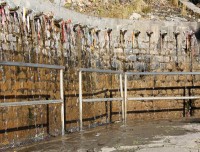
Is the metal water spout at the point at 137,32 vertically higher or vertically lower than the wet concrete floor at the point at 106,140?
higher

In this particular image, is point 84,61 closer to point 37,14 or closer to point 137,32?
point 37,14

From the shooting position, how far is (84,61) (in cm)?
991

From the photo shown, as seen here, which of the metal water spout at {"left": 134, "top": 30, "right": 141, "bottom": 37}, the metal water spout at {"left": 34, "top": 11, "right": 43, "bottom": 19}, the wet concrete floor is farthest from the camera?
the metal water spout at {"left": 134, "top": 30, "right": 141, "bottom": 37}

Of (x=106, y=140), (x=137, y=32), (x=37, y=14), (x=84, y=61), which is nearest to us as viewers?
(x=106, y=140)

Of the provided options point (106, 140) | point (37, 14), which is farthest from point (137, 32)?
point (106, 140)

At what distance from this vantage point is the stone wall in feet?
22.2

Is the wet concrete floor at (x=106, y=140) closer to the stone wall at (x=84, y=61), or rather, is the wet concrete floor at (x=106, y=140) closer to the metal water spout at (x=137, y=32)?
the stone wall at (x=84, y=61)

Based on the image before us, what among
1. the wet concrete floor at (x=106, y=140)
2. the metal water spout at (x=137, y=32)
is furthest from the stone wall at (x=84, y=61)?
the wet concrete floor at (x=106, y=140)

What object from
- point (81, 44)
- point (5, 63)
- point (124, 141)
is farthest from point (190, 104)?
point (5, 63)

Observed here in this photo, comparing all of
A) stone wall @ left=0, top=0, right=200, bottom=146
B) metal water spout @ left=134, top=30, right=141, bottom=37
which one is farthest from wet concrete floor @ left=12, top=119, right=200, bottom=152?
metal water spout @ left=134, top=30, right=141, bottom=37

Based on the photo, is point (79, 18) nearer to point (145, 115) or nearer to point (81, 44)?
point (81, 44)

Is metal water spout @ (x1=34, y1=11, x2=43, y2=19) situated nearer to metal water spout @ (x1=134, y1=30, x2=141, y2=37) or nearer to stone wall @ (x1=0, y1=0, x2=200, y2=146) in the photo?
stone wall @ (x1=0, y1=0, x2=200, y2=146)

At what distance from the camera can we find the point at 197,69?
1214 centimetres

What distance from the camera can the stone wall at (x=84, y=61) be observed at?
6.77 meters
